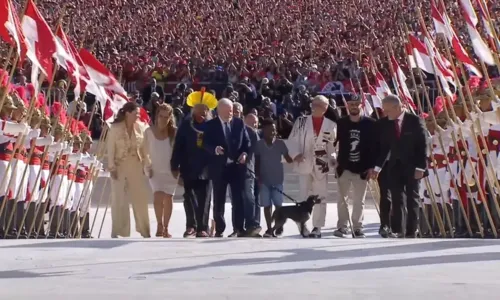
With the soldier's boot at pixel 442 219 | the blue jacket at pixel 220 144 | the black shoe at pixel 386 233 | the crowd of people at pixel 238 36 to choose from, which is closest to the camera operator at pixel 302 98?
the crowd of people at pixel 238 36

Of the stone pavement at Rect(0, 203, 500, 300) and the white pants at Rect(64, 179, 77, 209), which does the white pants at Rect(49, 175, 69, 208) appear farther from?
the stone pavement at Rect(0, 203, 500, 300)

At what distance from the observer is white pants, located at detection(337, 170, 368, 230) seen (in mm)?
16375

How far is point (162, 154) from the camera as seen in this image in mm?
16719

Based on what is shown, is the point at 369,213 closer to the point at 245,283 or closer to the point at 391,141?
the point at 391,141

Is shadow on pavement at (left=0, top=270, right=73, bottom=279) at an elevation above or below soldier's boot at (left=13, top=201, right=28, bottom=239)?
below

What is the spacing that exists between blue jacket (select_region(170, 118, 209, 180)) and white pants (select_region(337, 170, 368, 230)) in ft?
4.71

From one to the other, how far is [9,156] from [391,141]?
3970 millimetres

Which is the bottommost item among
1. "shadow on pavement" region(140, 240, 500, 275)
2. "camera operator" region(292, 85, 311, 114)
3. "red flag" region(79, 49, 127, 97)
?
"shadow on pavement" region(140, 240, 500, 275)

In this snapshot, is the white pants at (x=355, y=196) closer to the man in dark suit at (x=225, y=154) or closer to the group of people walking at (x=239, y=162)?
the group of people walking at (x=239, y=162)

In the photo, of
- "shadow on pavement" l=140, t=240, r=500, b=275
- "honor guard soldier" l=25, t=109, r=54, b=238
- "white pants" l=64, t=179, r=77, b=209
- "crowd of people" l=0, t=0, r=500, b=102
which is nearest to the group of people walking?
"honor guard soldier" l=25, t=109, r=54, b=238

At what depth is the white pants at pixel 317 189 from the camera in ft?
54.7

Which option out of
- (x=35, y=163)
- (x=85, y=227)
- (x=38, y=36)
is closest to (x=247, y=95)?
(x=85, y=227)

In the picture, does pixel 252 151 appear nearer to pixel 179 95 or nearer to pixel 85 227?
pixel 85 227

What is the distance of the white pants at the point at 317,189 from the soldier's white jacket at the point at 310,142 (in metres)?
0.10
